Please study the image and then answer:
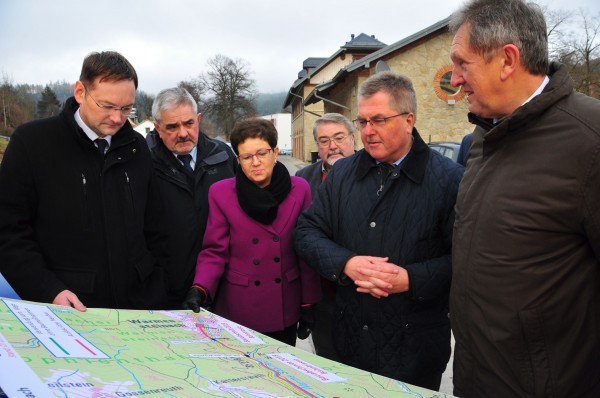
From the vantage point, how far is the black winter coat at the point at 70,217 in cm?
214

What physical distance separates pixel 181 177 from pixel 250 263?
40.0 inches

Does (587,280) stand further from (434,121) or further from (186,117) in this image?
(434,121)

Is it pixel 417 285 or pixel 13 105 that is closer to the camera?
pixel 417 285

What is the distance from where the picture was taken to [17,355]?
1159 millimetres

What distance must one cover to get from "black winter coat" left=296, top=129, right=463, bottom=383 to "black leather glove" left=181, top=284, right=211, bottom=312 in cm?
53

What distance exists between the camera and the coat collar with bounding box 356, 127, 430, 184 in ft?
7.48

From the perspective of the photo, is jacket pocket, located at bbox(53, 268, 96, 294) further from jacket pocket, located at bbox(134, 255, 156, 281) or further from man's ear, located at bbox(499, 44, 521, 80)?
man's ear, located at bbox(499, 44, 521, 80)

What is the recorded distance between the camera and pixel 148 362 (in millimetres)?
1345

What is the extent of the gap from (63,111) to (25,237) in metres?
0.66

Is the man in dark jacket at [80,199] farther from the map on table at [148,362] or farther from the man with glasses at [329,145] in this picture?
the man with glasses at [329,145]

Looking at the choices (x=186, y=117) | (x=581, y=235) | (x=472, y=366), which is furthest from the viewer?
(x=186, y=117)

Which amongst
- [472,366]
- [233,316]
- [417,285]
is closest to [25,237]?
[233,316]

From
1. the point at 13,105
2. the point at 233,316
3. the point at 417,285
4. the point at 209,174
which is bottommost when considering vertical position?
the point at 233,316

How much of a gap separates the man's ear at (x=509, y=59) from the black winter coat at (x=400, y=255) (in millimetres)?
707
